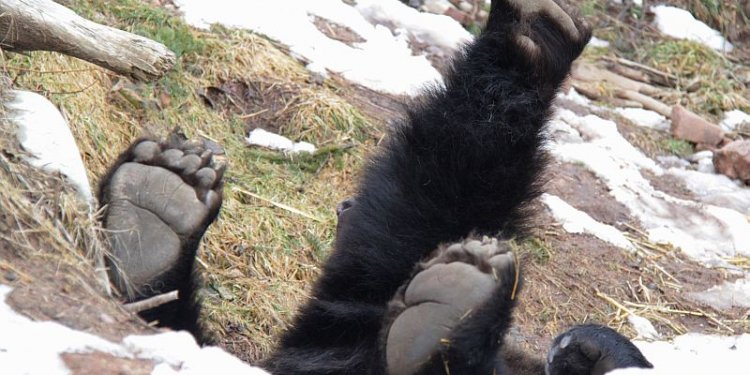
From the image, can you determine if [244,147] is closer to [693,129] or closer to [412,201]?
[412,201]

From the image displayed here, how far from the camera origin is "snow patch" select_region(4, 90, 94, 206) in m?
2.91

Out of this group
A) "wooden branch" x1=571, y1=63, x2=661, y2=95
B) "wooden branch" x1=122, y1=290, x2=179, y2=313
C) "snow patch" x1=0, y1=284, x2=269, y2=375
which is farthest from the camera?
"wooden branch" x1=571, y1=63, x2=661, y2=95

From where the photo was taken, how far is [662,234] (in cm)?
607

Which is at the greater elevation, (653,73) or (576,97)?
(576,97)

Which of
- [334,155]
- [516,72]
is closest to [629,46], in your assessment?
[334,155]

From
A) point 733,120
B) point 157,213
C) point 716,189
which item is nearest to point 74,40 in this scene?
point 157,213

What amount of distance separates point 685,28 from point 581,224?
194 inches

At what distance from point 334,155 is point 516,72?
1.97 m

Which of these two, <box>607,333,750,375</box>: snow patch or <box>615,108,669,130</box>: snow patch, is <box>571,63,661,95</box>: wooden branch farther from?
<box>607,333,750,375</box>: snow patch

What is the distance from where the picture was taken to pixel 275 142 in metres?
5.35

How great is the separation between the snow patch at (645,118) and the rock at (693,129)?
189mm

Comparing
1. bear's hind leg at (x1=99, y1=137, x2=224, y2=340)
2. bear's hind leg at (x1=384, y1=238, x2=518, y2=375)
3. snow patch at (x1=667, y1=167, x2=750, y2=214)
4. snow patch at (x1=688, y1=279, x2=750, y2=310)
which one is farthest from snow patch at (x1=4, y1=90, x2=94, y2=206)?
snow patch at (x1=667, y1=167, x2=750, y2=214)

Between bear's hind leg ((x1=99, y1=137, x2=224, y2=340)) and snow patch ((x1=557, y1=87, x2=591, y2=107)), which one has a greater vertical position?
bear's hind leg ((x1=99, y1=137, x2=224, y2=340))

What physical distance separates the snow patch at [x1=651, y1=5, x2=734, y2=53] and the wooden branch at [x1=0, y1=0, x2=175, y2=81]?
7606 mm
